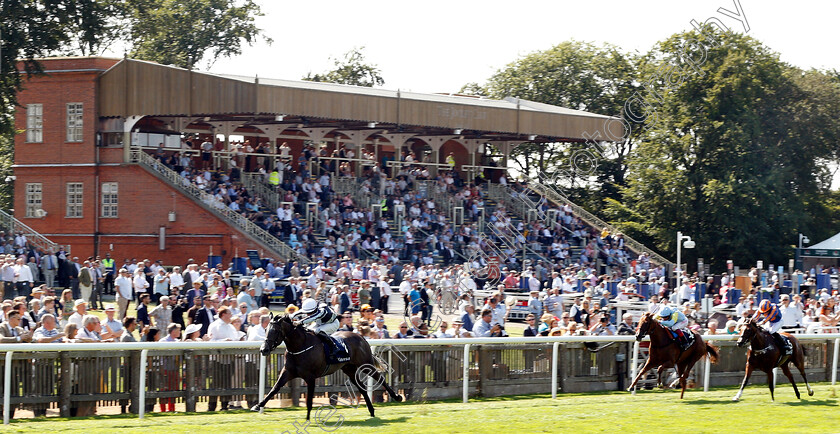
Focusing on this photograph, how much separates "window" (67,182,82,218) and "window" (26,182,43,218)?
1299 mm

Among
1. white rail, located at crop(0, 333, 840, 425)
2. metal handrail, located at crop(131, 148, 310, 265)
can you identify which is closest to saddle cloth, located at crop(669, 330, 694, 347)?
white rail, located at crop(0, 333, 840, 425)

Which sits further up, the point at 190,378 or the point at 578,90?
the point at 578,90

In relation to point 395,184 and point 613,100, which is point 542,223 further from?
point 613,100

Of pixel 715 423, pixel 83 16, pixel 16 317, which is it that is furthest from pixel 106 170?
pixel 715 423

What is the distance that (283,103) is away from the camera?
38625mm

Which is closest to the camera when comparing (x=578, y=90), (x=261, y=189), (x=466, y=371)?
(x=466, y=371)

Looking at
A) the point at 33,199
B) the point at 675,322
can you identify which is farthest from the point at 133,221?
the point at 675,322

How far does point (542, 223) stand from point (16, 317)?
31939 millimetres

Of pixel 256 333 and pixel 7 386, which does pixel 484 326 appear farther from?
pixel 7 386

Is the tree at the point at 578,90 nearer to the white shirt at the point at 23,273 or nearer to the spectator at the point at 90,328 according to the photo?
the white shirt at the point at 23,273

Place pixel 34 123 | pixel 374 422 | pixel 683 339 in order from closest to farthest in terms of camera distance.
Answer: pixel 374 422, pixel 683 339, pixel 34 123

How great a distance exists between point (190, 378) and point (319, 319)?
1638 mm

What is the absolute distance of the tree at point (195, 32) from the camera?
59.5 metres

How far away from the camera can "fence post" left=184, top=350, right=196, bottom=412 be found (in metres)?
13.5
